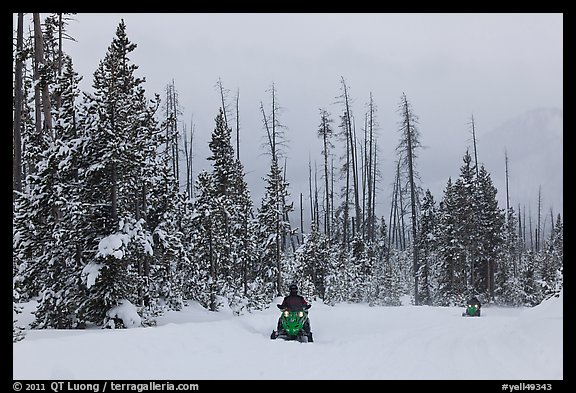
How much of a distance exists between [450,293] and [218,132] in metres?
26.4

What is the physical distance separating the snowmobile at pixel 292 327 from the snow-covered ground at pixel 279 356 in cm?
133

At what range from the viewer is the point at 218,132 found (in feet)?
96.9

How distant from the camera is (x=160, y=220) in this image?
21.2 meters

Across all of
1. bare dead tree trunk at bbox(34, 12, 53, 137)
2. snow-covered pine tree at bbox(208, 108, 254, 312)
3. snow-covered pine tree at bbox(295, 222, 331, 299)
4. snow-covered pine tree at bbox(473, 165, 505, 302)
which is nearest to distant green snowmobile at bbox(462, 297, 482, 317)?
snow-covered pine tree at bbox(295, 222, 331, 299)

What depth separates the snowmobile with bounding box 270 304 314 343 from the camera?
14188 millimetres

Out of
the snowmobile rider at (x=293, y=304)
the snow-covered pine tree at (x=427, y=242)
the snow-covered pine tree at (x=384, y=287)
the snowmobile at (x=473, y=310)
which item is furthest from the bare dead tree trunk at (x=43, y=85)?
the snow-covered pine tree at (x=427, y=242)

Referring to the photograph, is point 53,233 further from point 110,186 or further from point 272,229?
point 272,229

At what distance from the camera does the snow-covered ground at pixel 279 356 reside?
7.72 meters

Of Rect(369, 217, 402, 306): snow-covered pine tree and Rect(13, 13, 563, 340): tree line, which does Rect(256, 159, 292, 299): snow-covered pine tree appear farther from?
Rect(369, 217, 402, 306): snow-covered pine tree

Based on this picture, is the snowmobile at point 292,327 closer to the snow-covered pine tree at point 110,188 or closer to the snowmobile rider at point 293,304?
the snowmobile rider at point 293,304

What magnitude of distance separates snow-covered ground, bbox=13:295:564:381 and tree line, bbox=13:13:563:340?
510 cm
